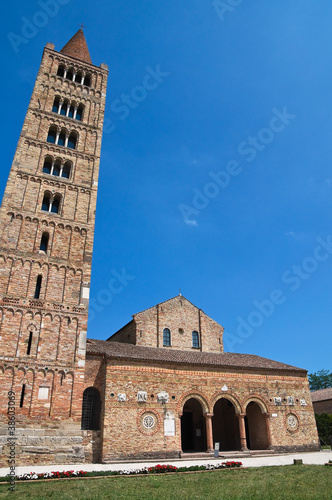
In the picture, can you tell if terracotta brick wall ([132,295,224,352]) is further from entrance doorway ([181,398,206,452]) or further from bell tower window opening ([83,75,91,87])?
bell tower window opening ([83,75,91,87])

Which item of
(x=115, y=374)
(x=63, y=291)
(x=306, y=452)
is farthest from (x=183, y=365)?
(x=306, y=452)

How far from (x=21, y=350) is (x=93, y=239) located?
799 centimetres

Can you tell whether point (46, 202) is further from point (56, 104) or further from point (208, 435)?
point (208, 435)

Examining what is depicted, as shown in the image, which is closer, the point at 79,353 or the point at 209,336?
the point at 79,353

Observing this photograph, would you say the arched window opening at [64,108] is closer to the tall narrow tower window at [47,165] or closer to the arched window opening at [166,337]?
the tall narrow tower window at [47,165]

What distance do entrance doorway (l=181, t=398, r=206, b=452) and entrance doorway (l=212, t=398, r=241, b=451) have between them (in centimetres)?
184

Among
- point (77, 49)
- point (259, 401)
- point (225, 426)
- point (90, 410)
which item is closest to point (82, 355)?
point (90, 410)

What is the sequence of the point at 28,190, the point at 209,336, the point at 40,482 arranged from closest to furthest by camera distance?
the point at 40,482, the point at 28,190, the point at 209,336

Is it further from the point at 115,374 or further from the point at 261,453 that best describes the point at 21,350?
the point at 261,453

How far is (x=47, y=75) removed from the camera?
1061 inches

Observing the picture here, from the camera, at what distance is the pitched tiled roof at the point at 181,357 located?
21.9m

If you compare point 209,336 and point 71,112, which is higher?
point 71,112

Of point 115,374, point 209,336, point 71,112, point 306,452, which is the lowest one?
point 306,452

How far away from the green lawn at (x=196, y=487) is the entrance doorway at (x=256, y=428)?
11297 mm
